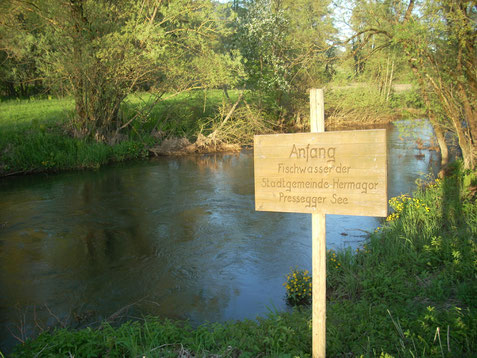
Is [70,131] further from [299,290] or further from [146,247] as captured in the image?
[299,290]

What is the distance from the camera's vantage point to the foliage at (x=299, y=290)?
6.17 meters

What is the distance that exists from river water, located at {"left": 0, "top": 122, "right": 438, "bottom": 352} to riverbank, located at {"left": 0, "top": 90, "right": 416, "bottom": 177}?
156cm

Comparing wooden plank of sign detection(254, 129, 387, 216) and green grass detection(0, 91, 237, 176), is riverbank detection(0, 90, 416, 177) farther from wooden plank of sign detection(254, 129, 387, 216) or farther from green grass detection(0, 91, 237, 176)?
wooden plank of sign detection(254, 129, 387, 216)

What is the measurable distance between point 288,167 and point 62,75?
16.2 meters

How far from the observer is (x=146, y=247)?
909cm

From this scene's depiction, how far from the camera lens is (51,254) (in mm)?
8734

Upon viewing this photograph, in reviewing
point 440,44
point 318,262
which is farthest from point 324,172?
point 440,44

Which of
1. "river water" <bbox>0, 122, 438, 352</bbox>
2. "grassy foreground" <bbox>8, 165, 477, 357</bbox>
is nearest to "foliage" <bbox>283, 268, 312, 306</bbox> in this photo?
"river water" <bbox>0, 122, 438, 352</bbox>

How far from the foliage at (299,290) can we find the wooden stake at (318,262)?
97.0 inches

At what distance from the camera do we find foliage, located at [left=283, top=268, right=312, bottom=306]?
243 inches

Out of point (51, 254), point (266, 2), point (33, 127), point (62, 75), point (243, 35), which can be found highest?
point (266, 2)

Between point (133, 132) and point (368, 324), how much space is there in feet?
61.4

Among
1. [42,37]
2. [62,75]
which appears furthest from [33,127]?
[42,37]

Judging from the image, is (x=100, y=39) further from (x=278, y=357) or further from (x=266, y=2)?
(x=278, y=357)
